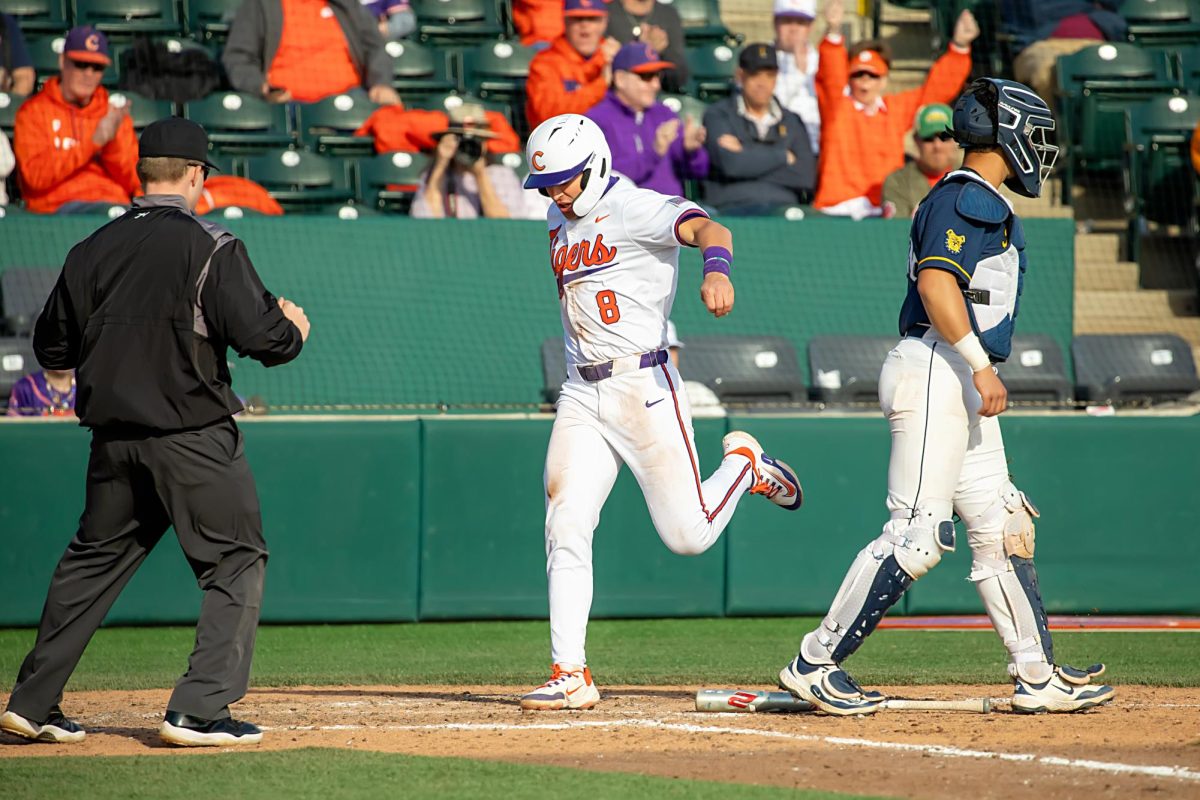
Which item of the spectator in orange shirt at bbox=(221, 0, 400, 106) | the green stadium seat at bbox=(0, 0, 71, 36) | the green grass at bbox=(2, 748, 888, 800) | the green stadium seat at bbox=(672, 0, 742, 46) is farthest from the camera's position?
the green stadium seat at bbox=(672, 0, 742, 46)

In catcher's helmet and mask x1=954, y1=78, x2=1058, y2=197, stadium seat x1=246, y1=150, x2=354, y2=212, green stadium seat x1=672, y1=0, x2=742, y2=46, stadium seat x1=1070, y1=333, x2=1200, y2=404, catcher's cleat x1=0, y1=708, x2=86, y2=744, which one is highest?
catcher's helmet and mask x1=954, y1=78, x2=1058, y2=197

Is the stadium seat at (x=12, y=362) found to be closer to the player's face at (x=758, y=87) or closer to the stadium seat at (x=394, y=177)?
the stadium seat at (x=394, y=177)

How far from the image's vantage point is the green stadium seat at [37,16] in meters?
11.9

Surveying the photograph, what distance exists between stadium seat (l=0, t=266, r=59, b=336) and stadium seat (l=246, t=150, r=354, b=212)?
6.29 feet

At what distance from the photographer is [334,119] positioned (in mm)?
11492

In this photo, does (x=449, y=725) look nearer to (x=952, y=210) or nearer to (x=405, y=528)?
(x=952, y=210)

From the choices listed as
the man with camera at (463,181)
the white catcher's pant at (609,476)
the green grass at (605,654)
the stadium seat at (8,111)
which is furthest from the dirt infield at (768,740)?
the stadium seat at (8,111)

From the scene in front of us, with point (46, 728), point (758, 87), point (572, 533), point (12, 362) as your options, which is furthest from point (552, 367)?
point (46, 728)

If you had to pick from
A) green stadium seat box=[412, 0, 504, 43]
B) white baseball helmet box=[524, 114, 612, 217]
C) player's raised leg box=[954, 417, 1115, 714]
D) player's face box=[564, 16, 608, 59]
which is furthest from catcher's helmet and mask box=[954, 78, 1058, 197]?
green stadium seat box=[412, 0, 504, 43]

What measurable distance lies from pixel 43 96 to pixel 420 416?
149 inches

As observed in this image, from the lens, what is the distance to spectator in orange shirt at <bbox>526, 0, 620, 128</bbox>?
1113 cm

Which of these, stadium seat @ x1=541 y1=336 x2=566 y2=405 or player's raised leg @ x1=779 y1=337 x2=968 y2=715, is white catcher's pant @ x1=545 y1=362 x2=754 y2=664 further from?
stadium seat @ x1=541 y1=336 x2=566 y2=405

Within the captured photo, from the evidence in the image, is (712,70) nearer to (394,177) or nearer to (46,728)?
(394,177)

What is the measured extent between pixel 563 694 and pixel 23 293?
5.25m
